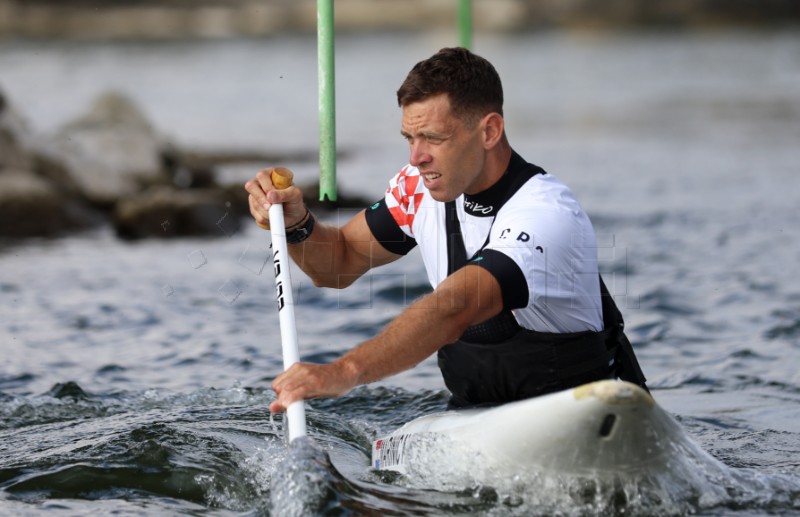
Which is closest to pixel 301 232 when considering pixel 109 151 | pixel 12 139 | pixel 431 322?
pixel 431 322

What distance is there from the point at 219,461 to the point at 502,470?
1379 millimetres

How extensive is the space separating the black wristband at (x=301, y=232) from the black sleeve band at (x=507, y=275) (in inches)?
41.7

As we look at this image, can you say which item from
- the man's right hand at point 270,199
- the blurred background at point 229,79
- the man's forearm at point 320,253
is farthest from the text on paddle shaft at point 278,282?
the blurred background at point 229,79

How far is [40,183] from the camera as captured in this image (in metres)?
12.3

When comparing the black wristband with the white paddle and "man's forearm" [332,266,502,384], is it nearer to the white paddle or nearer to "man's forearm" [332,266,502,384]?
the white paddle

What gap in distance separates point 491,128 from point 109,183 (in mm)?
9657

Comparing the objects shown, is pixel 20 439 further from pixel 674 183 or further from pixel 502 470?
pixel 674 183

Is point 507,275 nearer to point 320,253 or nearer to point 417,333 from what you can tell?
point 417,333

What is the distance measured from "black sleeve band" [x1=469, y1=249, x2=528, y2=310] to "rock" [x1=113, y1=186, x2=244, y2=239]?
790 centimetres

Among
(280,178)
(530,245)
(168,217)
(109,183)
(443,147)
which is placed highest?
(443,147)

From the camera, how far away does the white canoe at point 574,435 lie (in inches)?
151

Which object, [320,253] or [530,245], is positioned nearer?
[530,245]

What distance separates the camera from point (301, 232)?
4945 mm

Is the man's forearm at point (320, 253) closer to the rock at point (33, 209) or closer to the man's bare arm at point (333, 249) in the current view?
the man's bare arm at point (333, 249)
